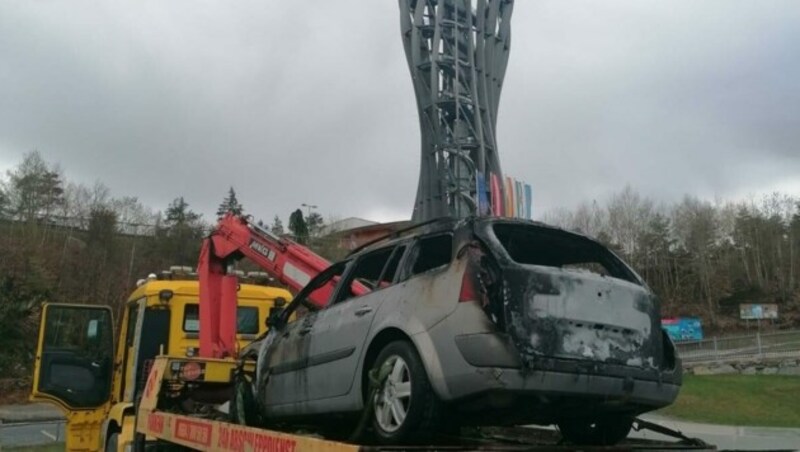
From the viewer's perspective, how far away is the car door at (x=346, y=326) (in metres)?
4.84

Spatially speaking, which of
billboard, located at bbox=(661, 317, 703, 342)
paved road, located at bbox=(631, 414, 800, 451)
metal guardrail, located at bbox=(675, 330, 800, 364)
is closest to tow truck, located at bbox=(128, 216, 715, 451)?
paved road, located at bbox=(631, 414, 800, 451)

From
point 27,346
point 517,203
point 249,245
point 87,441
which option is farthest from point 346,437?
point 517,203

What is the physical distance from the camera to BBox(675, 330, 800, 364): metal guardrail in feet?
111

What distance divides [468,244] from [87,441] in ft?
24.9

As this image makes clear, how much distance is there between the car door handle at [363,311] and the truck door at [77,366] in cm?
569

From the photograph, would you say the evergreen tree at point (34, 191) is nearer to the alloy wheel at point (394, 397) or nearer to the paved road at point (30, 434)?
the paved road at point (30, 434)

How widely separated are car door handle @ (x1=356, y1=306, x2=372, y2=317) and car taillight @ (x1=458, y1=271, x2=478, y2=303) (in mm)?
879

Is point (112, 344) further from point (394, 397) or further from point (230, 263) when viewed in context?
point (394, 397)

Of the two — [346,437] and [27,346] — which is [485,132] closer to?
[27,346]

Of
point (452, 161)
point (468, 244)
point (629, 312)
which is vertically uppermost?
point (452, 161)

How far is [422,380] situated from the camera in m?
4.18

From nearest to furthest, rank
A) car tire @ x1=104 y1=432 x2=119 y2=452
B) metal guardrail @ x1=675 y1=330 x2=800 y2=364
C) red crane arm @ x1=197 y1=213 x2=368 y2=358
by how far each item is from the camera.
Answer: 1. red crane arm @ x1=197 y1=213 x2=368 y2=358
2. car tire @ x1=104 y1=432 x2=119 y2=452
3. metal guardrail @ x1=675 y1=330 x2=800 y2=364

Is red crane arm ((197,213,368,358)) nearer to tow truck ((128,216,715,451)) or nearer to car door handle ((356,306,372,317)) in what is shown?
tow truck ((128,216,715,451))

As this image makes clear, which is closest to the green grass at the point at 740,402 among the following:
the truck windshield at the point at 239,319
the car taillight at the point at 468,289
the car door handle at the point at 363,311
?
the truck windshield at the point at 239,319
